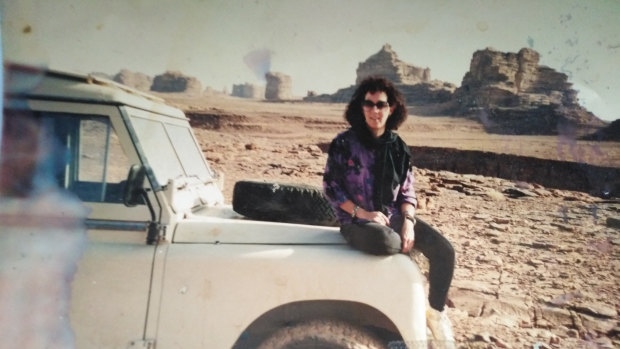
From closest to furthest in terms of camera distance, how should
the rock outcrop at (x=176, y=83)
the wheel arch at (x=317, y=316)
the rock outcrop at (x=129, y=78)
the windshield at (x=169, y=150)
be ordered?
the wheel arch at (x=317, y=316) < the windshield at (x=169, y=150) < the rock outcrop at (x=129, y=78) < the rock outcrop at (x=176, y=83)

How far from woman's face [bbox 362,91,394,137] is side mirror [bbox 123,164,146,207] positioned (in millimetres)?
1340

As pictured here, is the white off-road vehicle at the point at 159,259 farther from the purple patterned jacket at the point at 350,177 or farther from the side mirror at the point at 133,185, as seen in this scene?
the purple patterned jacket at the point at 350,177

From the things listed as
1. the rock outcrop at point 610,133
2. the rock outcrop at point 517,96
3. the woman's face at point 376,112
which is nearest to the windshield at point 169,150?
the woman's face at point 376,112

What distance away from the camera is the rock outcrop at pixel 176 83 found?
135ft

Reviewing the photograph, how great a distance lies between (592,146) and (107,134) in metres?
31.3

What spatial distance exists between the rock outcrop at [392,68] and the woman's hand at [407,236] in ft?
183

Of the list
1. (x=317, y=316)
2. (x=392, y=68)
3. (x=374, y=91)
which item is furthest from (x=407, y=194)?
(x=392, y=68)

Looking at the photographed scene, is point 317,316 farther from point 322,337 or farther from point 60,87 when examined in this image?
point 60,87

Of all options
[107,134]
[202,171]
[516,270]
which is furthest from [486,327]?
[107,134]

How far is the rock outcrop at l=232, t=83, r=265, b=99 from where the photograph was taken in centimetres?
5366

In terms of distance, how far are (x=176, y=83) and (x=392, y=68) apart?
30219 mm

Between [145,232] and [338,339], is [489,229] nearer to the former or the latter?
[338,339]

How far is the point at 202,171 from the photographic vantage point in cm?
280

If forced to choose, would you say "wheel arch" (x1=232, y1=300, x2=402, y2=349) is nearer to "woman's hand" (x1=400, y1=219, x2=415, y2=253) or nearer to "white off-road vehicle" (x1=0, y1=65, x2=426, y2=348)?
"white off-road vehicle" (x1=0, y1=65, x2=426, y2=348)
